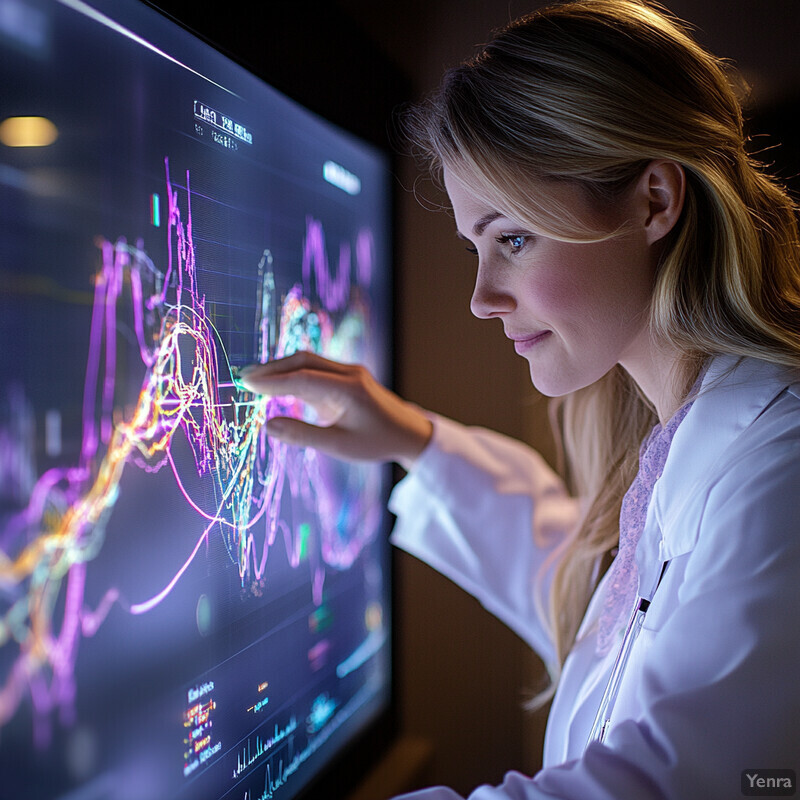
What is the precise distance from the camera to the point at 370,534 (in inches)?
40.5

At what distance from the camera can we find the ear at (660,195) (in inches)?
26.0

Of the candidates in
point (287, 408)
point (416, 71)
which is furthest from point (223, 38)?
point (416, 71)

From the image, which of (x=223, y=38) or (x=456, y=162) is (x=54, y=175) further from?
(x=456, y=162)

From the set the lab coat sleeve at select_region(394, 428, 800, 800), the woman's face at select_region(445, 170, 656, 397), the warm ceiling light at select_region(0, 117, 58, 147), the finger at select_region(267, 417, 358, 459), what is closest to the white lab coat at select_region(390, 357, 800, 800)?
the lab coat sleeve at select_region(394, 428, 800, 800)

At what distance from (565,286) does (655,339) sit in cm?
12

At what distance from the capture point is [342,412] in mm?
907

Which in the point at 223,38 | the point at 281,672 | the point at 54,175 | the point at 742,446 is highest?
the point at 223,38

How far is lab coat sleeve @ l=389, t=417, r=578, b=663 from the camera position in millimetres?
1041

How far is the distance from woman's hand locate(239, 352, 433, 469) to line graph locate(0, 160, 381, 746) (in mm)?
18

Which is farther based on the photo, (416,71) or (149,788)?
(416,71)

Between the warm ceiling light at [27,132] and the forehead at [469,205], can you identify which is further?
the forehead at [469,205]

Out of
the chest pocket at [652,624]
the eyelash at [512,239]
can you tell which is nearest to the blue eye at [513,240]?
the eyelash at [512,239]

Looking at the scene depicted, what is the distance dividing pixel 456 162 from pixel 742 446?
36 centimetres

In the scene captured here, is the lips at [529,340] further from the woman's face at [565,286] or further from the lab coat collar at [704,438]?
the lab coat collar at [704,438]
